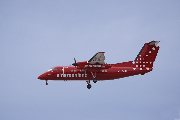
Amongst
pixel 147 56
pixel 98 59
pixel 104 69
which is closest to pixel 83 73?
pixel 104 69

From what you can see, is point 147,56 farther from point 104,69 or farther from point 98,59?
point 98,59

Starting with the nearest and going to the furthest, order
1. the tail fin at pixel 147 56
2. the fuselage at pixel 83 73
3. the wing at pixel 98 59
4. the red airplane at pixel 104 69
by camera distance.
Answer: the wing at pixel 98 59
the red airplane at pixel 104 69
the fuselage at pixel 83 73
the tail fin at pixel 147 56

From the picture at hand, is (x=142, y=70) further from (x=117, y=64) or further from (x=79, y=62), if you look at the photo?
(x=79, y=62)

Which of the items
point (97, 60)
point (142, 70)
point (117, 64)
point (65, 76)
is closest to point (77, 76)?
point (65, 76)

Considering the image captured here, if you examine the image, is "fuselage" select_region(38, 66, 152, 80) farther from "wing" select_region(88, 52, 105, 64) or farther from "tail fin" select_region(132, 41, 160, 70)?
"wing" select_region(88, 52, 105, 64)

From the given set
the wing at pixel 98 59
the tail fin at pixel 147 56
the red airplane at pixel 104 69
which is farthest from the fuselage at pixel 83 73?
the wing at pixel 98 59

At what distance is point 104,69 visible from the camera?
34.2 metres

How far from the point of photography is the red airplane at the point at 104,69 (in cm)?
3325

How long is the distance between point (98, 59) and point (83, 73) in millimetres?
3542

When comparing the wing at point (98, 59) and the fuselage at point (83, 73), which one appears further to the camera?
the fuselage at point (83, 73)

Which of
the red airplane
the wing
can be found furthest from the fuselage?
the wing

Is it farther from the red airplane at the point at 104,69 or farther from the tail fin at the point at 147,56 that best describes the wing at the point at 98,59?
the tail fin at the point at 147,56

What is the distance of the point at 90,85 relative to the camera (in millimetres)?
34781

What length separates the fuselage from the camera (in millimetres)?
33844
